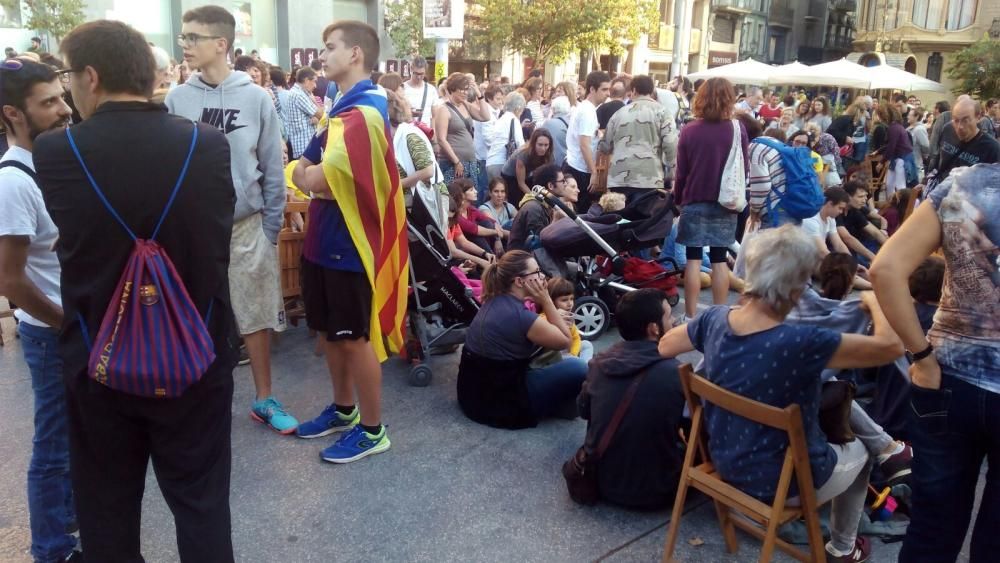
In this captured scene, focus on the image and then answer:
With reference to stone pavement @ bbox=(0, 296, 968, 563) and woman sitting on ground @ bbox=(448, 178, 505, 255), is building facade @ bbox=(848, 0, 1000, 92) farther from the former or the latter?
stone pavement @ bbox=(0, 296, 968, 563)

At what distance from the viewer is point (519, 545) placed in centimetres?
311

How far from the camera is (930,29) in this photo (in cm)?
4184

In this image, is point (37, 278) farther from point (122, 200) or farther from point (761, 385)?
point (761, 385)

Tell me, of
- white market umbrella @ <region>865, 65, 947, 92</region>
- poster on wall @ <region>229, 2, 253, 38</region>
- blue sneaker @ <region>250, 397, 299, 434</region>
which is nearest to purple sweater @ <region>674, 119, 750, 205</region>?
blue sneaker @ <region>250, 397, 299, 434</region>

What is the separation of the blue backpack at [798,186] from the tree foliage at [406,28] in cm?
1869

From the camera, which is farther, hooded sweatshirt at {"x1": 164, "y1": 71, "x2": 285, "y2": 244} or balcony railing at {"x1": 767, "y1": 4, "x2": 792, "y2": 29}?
balcony railing at {"x1": 767, "y1": 4, "x2": 792, "y2": 29}

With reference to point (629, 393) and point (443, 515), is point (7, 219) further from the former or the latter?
point (629, 393)

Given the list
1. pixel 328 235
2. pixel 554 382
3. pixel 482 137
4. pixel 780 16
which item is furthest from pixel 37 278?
pixel 780 16

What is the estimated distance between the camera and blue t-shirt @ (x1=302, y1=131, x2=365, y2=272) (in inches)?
137

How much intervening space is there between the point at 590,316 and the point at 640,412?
2.54m

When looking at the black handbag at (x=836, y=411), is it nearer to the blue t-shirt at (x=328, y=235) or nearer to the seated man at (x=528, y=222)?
the blue t-shirt at (x=328, y=235)

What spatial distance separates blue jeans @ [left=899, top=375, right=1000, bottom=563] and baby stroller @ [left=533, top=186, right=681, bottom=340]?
11.2 ft

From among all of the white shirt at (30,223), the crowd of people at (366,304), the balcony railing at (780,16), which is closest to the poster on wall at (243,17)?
the crowd of people at (366,304)

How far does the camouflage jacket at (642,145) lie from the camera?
6.33m
